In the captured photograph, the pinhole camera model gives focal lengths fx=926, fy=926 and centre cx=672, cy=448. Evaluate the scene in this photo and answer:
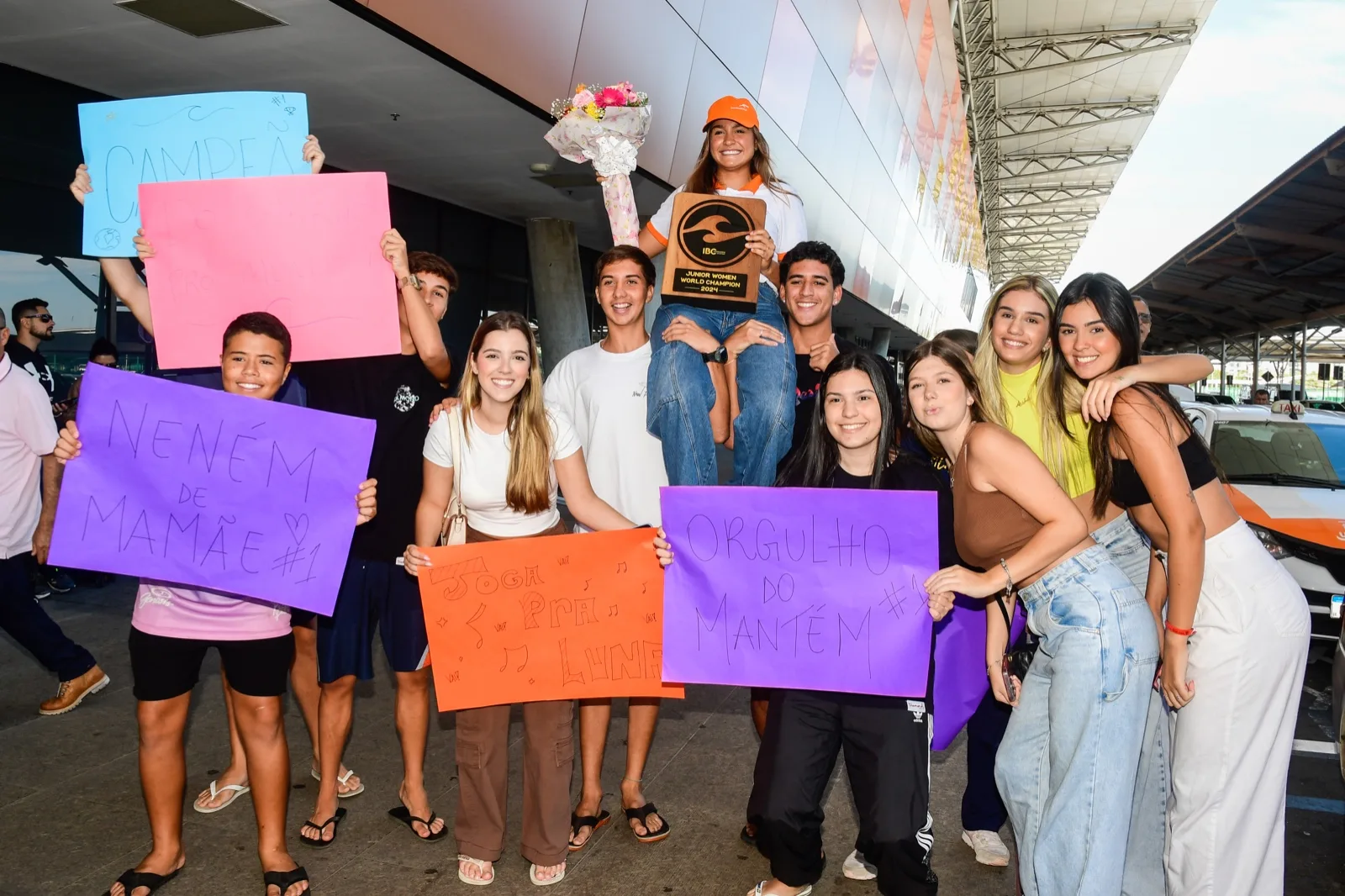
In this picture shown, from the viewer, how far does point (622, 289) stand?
3826mm

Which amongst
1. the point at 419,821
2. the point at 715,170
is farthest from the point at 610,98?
the point at 419,821

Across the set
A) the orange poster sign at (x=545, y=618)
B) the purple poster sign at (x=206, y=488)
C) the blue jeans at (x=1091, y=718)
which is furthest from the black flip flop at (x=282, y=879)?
the blue jeans at (x=1091, y=718)

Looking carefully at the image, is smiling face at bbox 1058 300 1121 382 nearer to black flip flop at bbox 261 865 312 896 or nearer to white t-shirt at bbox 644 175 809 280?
white t-shirt at bbox 644 175 809 280

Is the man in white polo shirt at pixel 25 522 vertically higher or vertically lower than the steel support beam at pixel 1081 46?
lower

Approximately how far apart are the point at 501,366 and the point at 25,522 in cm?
347

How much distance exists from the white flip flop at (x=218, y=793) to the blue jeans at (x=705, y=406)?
2374mm

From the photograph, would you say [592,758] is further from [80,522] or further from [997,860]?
[80,522]

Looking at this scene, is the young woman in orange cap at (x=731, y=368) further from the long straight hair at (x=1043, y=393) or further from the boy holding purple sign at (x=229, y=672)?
the boy holding purple sign at (x=229, y=672)

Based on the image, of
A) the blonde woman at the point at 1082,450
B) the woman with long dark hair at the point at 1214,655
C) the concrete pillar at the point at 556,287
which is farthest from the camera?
the concrete pillar at the point at 556,287

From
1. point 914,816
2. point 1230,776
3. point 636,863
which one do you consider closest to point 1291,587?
point 1230,776

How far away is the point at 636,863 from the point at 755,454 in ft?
5.57

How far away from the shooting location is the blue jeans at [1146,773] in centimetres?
307

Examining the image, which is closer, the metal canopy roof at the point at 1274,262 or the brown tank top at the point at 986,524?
the brown tank top at the point at 986,524

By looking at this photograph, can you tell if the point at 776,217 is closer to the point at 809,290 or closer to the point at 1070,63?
the point at 809,290
